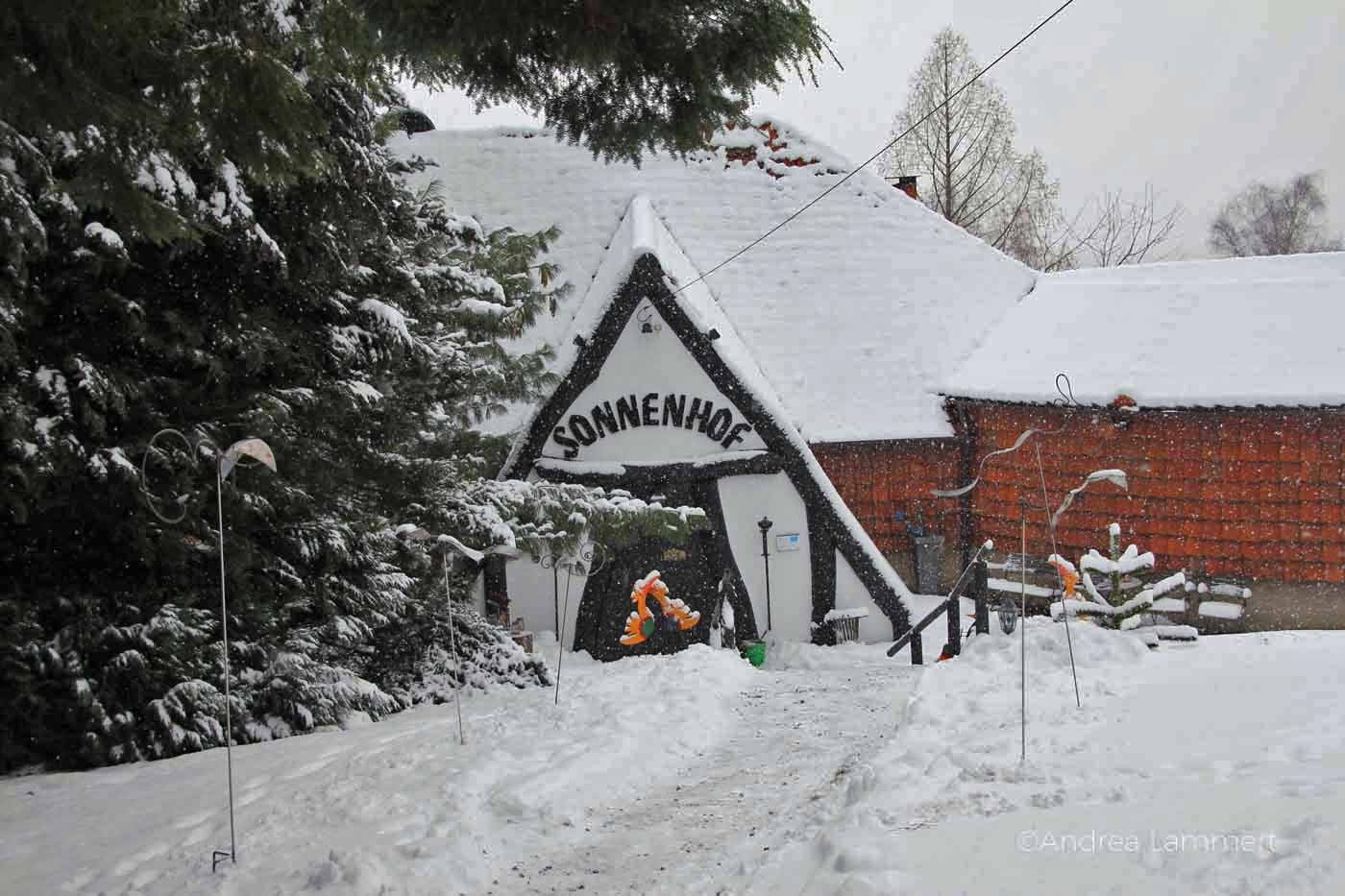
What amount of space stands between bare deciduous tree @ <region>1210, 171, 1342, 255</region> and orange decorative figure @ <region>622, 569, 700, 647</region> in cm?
3868

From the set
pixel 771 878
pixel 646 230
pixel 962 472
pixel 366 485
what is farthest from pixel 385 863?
pixel 962 472

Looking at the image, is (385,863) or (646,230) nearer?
(385,863)

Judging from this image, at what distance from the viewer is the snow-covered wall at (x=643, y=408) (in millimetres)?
14023

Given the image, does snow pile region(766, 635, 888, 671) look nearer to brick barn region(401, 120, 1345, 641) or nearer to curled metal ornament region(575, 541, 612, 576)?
brick barn region(401, 120, 1345, 641)

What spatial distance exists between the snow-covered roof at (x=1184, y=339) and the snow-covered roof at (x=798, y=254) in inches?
42.0

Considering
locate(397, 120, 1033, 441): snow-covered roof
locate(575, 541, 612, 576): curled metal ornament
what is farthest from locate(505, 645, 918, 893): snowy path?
locate(397, 120, 1033, 441): snow-covered roof

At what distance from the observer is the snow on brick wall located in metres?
14.7

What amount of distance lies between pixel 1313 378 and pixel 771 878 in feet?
40.9

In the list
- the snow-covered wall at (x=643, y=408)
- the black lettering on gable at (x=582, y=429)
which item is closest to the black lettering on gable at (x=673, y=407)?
the snow-covered wall at (x=643, y=408)

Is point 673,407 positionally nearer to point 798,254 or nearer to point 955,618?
point 955,618

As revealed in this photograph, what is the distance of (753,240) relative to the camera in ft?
63.8

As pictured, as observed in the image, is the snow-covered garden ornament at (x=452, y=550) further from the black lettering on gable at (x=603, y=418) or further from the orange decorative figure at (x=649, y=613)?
the black lettering on gable at (x=603, y=418)

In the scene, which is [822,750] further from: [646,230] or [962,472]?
[962,472]

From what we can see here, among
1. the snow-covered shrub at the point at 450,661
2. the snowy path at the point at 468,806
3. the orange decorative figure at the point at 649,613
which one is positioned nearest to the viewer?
the snowy path at the point at 468,806
